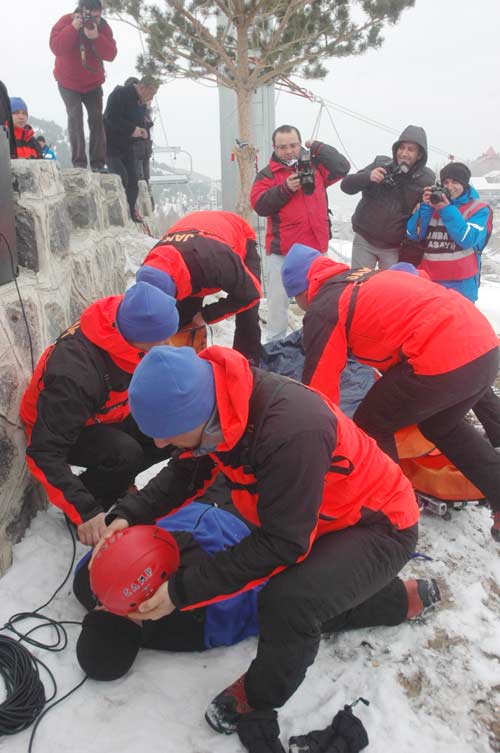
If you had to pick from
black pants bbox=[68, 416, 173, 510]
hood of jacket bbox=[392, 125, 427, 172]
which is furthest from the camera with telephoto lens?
black pants bbox=[68, 416, 173, 510]

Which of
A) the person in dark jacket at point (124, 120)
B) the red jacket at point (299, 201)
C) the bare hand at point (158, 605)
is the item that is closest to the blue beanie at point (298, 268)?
the bare hand at point (158, 605)

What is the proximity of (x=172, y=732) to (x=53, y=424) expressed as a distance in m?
Result: 1.21

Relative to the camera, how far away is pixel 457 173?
3998mm

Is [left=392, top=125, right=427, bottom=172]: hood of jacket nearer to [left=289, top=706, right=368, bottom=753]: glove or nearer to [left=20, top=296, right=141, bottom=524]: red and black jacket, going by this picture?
[left=20, top=296, right=141, bottom=524]: red and black jacket

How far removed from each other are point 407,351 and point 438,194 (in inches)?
80.0

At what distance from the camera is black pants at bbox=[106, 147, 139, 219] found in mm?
6605

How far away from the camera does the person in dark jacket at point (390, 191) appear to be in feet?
13.8

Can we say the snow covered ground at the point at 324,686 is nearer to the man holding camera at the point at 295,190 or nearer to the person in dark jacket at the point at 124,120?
the man holding camera at the point at 295,190

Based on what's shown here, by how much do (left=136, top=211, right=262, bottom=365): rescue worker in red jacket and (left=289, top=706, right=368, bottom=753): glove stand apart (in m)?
2.20

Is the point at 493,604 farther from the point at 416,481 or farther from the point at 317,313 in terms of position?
the point at 317,313

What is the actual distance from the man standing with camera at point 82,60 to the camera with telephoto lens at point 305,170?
2098 millimetres

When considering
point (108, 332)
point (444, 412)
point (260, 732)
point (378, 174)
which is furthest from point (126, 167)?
point (260, 732)

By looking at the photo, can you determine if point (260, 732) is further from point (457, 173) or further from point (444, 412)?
point (457, 173)

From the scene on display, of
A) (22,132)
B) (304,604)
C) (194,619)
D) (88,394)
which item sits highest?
(22,132)
